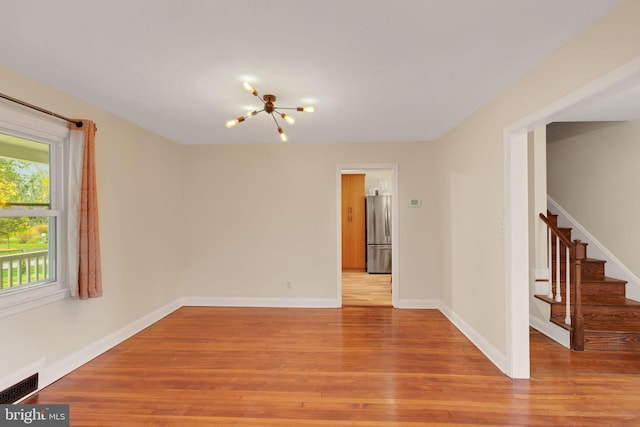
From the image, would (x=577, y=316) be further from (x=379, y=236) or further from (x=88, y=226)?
(x=88, y=226)

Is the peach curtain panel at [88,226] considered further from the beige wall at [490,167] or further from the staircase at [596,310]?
the staircase at [596,310]

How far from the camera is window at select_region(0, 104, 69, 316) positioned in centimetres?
245

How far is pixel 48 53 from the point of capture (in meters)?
2.17

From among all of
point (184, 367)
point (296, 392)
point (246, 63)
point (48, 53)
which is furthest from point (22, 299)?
point (246, 63)

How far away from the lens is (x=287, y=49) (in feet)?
6.97

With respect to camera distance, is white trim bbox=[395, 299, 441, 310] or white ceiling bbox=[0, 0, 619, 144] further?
white trim bbox=[395, 299, 441, 310]

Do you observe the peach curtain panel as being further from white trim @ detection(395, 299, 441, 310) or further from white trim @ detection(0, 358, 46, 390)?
white trim @ detection(395, 299, 441, 310)

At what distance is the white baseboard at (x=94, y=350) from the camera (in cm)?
266

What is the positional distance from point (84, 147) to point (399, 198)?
3.84 metres

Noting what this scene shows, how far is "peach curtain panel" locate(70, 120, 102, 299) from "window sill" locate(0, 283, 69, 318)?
125 mm

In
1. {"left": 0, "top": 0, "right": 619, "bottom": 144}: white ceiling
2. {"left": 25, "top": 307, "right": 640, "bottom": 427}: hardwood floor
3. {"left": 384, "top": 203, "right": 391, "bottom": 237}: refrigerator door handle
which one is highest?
{"left": 0, "top": 0, "right": 619, "bottom": 144}: white ceiling

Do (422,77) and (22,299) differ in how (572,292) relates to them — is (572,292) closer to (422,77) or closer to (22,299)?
(422,77)

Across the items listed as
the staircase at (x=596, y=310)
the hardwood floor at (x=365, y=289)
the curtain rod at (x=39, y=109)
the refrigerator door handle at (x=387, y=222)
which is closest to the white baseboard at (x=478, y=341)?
the staircase at (x=596, y=310)

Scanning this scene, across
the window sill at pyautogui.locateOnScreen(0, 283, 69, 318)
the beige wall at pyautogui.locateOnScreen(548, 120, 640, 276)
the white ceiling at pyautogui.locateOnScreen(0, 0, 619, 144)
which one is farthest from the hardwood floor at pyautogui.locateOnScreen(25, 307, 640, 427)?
the white ceiling at pyautogui.locateOnScreen(0, 0, 619, 144)
